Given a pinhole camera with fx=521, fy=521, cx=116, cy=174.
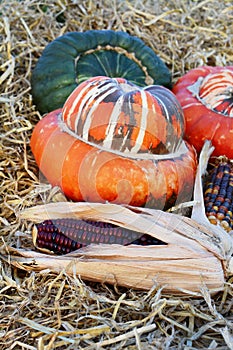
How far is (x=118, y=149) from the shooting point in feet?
8.23

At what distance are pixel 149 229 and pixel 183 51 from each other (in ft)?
6.55

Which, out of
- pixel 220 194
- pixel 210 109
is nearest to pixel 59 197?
pixel 220 194

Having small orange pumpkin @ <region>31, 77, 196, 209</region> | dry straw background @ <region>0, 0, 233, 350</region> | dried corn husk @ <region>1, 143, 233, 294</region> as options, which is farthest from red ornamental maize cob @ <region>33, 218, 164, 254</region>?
small orange pumpkin @ <region>31, 77, 196, 209</region>

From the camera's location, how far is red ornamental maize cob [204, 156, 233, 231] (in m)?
2.43

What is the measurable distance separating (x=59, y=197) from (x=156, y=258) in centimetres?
64

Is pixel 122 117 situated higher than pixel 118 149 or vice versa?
pixel 122 117

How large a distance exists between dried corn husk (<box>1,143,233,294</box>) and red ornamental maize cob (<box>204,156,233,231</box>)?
0.40 feet

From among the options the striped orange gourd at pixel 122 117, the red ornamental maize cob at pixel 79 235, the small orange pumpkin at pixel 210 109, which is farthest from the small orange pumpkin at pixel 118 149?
the small orange pumpkin at pixel 210 109

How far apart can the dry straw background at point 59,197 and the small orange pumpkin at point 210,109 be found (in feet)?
1.72

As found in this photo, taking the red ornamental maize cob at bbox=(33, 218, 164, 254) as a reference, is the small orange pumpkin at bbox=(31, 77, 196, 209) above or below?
above

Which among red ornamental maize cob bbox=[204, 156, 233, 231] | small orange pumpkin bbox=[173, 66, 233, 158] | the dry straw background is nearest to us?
the dry straw background

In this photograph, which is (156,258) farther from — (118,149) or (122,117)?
(122,117)

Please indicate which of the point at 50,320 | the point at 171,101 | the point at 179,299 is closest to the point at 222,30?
the point at 171,101

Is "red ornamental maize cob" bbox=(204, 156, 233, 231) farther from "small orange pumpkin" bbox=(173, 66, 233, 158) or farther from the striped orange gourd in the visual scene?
the striped orange gourd
